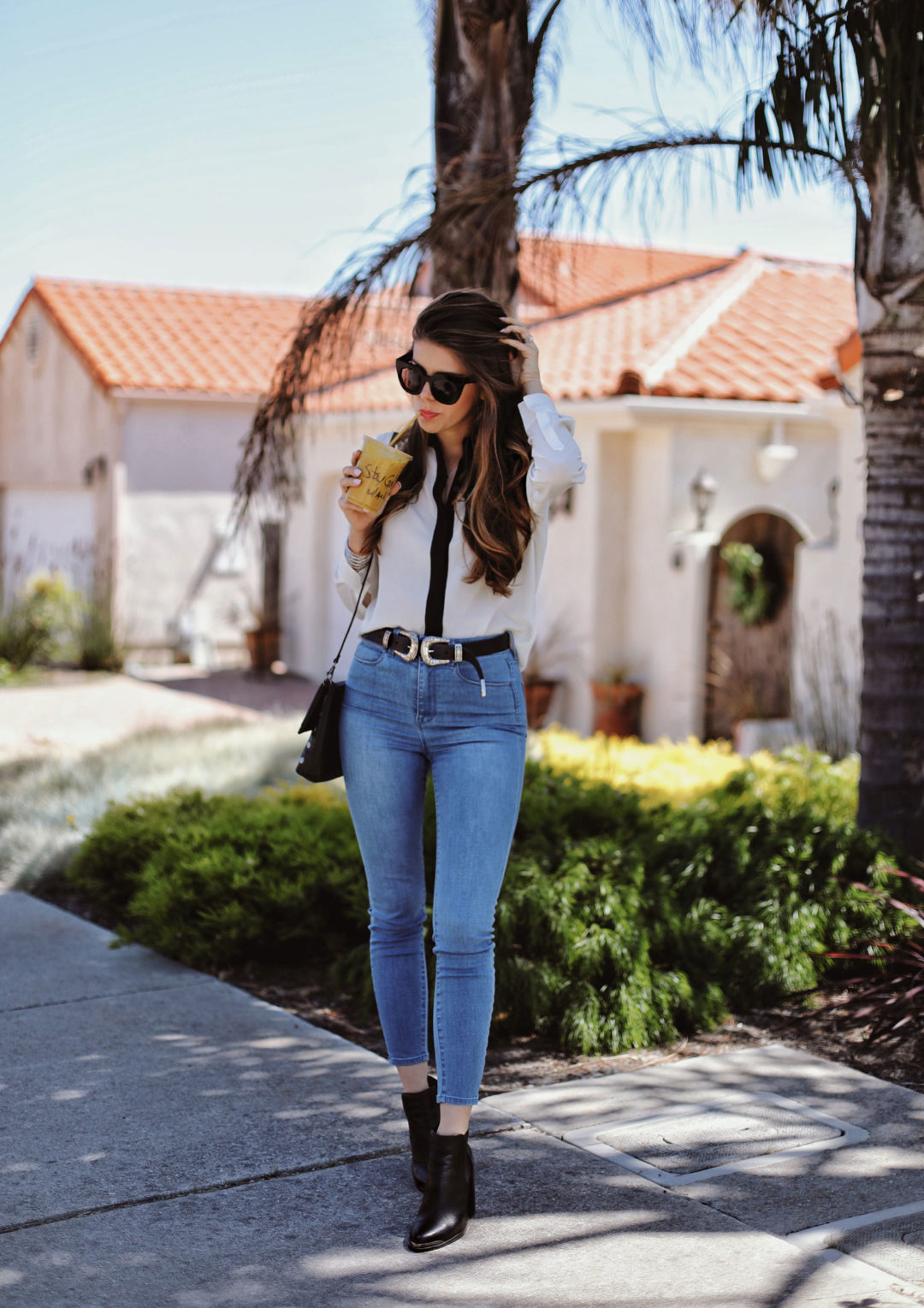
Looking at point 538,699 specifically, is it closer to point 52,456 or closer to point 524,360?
point 524,360

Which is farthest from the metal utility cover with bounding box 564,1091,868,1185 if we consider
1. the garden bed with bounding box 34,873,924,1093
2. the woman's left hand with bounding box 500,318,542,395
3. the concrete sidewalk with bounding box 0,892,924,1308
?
the woman's left hand with bounding box 500,318,542,395

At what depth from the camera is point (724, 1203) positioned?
3139 mm

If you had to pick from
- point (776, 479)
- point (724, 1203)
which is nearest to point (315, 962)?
point (724, 1203)

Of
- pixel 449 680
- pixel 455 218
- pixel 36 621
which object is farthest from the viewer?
pixel 36 621

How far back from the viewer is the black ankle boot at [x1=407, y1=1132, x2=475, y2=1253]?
2.88 m

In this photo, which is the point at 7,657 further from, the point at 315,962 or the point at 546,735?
the point at 315,962

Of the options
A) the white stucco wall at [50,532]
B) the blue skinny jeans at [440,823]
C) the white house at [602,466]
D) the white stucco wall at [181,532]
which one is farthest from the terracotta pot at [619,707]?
the white stucco wall at [50,532]

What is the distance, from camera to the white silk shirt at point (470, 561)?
308 cm

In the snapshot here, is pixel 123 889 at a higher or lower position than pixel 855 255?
lower

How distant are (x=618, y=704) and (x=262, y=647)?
6793 mm

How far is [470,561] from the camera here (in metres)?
3.08

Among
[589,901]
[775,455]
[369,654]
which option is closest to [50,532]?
[775,455]

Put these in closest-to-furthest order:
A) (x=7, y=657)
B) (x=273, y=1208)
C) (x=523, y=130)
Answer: (x=273, y=1208) → (x=523, y=130) → (x=7, y=657)

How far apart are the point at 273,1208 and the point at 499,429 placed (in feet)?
5.69
